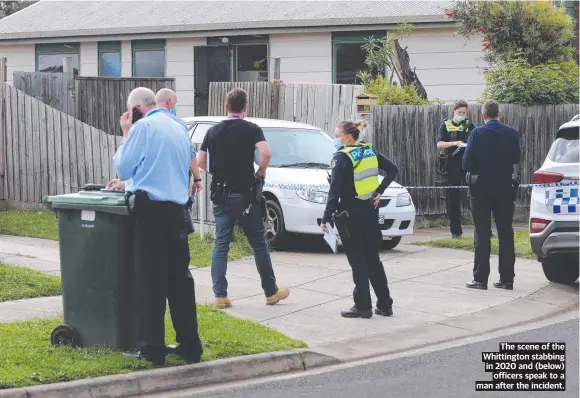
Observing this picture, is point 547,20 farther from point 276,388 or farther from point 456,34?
point 276,388

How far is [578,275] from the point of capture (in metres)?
11.9

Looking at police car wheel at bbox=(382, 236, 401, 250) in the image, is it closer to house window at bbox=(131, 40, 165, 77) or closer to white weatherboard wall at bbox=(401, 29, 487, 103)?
white weatherboard wall at bbox=(401, 29, 487, 103)

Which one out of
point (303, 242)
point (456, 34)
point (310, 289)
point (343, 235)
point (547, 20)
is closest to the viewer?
point (343, 235)

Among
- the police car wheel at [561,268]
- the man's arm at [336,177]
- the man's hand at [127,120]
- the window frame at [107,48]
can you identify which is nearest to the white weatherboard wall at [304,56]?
the window frame at [107,48]

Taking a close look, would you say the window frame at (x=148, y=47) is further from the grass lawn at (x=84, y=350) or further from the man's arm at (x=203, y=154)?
the grass lawn at (x=84, y=350)

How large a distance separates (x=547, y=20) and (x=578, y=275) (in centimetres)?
753

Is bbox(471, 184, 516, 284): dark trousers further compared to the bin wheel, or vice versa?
bbox(471, 184, 516, 284): dark trousers

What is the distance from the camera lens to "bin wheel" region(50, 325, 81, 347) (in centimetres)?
806

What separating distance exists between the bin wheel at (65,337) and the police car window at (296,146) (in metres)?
6.38

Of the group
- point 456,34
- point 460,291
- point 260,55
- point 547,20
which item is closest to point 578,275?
point 460,291

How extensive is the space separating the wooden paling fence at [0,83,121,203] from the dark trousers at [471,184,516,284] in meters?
6.85

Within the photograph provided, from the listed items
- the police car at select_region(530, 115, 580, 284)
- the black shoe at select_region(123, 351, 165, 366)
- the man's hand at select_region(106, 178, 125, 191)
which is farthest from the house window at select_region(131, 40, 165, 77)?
the black shoe at select_region(123, 351, 165, 366)

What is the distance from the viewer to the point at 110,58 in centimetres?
2358

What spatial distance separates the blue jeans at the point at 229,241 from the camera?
10078mm
